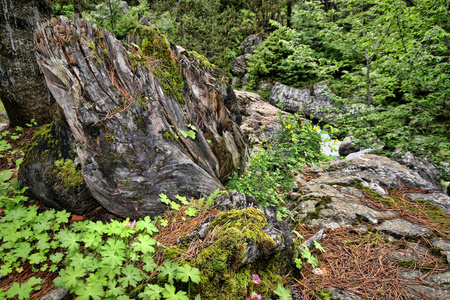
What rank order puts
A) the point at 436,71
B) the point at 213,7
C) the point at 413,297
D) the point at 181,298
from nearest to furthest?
the point at 181,298, the point at 413,297, the point at 436,71, the point at 213,7

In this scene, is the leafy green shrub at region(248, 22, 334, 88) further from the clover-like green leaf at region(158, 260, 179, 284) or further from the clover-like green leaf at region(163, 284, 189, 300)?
the clover-like green leaf at region(163, 284, 189, 300)

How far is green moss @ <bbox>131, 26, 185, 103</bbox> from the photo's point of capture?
10.4 ft

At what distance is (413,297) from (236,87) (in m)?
15.7

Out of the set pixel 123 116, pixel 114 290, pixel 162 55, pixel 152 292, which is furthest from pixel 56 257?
pixel 162 55

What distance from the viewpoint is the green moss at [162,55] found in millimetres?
3168

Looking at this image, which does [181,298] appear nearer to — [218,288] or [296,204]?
[218,288]

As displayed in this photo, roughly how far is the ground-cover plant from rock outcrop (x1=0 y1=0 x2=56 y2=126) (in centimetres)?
476

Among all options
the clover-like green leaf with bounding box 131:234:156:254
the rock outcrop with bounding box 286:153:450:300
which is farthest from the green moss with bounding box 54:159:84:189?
the rock outcrop with bounding box 286:153:450:300

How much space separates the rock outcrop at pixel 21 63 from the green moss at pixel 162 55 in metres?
2.66

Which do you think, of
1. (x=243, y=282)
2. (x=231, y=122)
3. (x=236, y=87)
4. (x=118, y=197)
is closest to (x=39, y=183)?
(x=118, y=197)

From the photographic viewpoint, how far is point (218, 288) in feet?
5.35

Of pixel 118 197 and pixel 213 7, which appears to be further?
pixel 213 7

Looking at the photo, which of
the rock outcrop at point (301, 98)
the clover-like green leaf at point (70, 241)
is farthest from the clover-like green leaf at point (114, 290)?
the rock outcrop at point (301, 98)

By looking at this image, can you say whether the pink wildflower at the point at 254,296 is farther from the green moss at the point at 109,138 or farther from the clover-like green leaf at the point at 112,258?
the green moss at the point at 109,138
